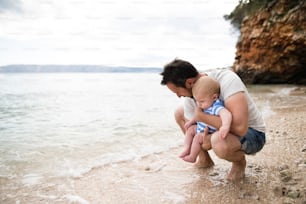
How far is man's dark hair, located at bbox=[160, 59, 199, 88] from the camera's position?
238cm

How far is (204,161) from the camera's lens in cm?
306

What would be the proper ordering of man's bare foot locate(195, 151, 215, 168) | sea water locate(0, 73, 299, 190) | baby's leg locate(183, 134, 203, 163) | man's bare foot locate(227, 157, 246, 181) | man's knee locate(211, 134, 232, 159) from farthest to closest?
sea water locate(0, 73, 299, 190) → man's bare foot locate(195, 151, 215, 168) → man's bare foot locate(227, 157, 246, 181) → baby's leg locate(183, 134, 203, 163) → man's knee locate(211, 134, 232, 159)

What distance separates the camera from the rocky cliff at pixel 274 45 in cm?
1309

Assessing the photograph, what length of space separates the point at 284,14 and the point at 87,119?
10.4 m

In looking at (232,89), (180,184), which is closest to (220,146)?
(232,89)

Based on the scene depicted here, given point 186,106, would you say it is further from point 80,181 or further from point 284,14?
point 284,14

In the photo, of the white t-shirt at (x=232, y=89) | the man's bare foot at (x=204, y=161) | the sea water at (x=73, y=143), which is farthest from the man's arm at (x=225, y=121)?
the man's bare foot at (x=204, y=161)

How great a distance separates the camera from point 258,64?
621 inches

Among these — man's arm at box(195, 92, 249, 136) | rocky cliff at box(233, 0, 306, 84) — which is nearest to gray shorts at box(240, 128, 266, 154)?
man's arm at box(195, 92, 249, 136)

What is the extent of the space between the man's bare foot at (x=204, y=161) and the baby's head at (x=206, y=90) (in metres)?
0.83

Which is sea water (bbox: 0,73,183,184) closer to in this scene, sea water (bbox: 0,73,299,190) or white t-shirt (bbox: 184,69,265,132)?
sea water (bbox: 0,73,299,190)

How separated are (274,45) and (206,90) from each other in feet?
43.5

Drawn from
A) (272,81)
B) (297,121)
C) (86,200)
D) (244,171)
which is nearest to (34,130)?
(86,200)

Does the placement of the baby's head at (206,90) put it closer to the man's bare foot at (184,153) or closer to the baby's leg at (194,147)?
the baby's leg at (194,147)
